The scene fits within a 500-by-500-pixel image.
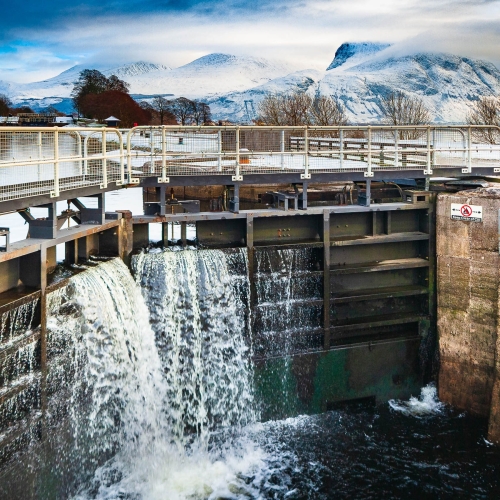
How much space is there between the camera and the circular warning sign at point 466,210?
14875mm

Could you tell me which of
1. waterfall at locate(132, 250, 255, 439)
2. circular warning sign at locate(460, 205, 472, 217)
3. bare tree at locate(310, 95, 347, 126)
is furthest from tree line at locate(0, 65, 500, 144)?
waterfall at locate(132, 250, 255, 439)

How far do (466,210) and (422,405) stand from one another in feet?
14.5

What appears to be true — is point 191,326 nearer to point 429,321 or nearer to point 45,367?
point 45,367

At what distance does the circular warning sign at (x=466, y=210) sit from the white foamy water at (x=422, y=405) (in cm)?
398

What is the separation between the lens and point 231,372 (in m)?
14.7

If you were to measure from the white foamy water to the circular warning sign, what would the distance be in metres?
3.98

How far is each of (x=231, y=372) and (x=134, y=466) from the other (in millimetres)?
2848

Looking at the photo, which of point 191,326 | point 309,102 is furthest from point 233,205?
point 309,102

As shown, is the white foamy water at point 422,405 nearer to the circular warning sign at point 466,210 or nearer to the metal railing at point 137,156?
the circular warning sign at point 466,210

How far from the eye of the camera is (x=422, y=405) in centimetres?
1569

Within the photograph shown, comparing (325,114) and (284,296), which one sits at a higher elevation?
(325,114)

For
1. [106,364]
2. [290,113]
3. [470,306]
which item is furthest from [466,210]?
[290,113]

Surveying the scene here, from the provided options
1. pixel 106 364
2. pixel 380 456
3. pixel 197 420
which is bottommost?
pixel 380 456

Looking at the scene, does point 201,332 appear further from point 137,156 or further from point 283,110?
point 283,110
